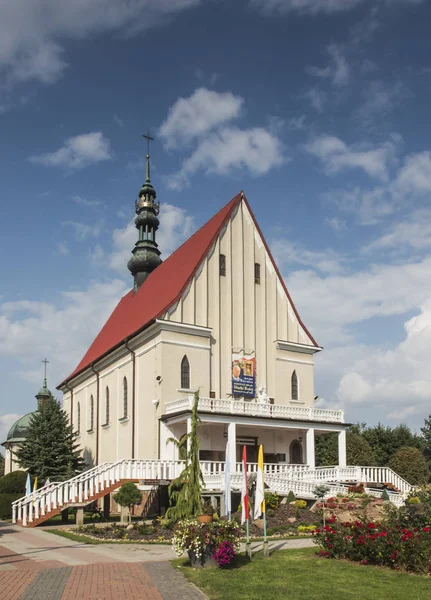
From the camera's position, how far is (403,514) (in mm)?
14977

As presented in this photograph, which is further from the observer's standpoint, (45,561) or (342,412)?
(342,412)

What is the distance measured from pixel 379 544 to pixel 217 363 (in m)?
21.4

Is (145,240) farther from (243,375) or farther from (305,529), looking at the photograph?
(305,529)

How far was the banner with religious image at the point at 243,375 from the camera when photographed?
3544cm

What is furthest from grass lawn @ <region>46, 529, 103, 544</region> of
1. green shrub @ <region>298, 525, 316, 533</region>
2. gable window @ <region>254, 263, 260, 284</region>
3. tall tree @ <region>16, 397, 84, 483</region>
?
gable window @ <region>254, 263, 260, 284</region>

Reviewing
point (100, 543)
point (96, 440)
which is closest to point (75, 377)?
point (96, 440)

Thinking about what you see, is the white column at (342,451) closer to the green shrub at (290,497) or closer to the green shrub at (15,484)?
the green shrub at (290,497)

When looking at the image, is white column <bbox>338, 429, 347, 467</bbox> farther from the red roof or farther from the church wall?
the red roof

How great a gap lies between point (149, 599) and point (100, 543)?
8.61 metres

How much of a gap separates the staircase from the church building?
2.03 m

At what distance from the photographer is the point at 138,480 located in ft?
90.3

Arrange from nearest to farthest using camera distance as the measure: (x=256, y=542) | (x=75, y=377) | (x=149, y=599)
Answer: (x=149, y=599), (x=256, y=542), (x=75, y=377)

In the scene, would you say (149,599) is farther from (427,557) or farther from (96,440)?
(96,440)

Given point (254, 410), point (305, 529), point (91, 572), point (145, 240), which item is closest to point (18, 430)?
point (145, 240)
